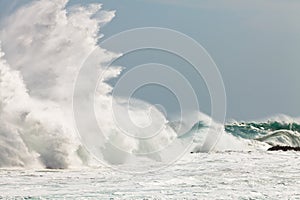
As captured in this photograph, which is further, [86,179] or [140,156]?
[140,156]

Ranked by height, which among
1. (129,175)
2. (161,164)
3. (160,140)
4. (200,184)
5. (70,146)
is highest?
(160,140)

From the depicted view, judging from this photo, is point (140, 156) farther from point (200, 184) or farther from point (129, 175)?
point (200, 184)

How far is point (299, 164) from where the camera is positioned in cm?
2419

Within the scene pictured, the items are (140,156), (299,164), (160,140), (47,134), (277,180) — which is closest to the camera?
(277,180)

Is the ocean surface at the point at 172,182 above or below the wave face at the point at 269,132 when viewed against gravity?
below

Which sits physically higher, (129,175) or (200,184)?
(129,175)

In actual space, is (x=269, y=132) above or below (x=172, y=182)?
above

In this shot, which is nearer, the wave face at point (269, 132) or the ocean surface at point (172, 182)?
the ocean surface at point (172, 182)

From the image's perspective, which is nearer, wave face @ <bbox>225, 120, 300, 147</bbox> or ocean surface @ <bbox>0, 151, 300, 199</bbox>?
ocean surface @ <bbox>0, 151, 300, 199</bbox>

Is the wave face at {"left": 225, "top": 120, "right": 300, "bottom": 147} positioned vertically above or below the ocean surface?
above

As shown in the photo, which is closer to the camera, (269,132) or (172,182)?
(172,182)

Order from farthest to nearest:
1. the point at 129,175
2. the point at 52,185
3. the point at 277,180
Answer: the point at 129,175 < the point at 277,180 < the point at 52,185

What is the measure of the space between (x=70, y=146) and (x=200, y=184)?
9595 millimetres

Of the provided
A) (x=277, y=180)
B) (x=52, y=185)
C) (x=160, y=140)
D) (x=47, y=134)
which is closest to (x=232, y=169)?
(x=277, y=180)
